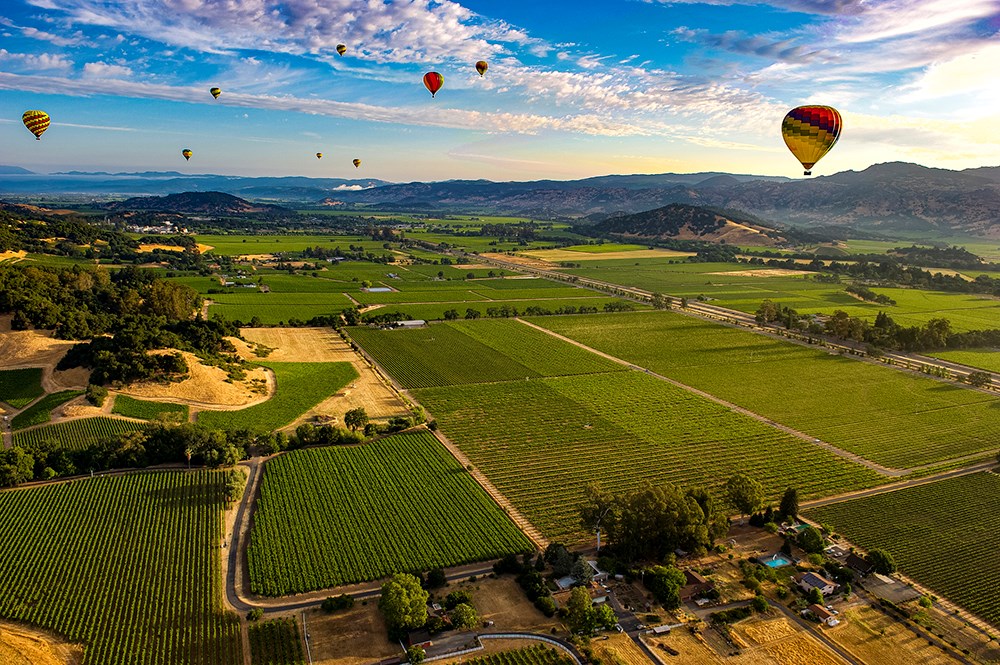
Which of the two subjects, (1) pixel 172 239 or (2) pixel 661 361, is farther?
(1) pixel 172 239

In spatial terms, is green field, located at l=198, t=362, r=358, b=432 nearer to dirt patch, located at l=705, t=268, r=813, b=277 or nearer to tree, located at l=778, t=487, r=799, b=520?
tree, located at l=778, t=487, r=799, b=520

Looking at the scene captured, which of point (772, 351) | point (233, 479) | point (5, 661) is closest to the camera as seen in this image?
point (5, 661)

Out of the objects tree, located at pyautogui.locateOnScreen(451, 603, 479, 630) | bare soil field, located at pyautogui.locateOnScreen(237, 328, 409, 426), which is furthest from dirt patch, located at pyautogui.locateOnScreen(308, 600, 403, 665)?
bare soil field, located at pyautogui.locateOnScreen(237, 328, 409, 426)

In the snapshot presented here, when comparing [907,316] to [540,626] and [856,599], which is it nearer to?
[856,599]

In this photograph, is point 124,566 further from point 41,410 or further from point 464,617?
point 41,410

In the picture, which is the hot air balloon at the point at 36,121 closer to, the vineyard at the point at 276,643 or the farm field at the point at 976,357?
the vineyard at the point at 276,643

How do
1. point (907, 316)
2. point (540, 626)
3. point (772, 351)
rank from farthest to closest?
point (907, 316), point (772, 351), point (540, 626)

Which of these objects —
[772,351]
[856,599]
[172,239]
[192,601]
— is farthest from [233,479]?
[172,239]
